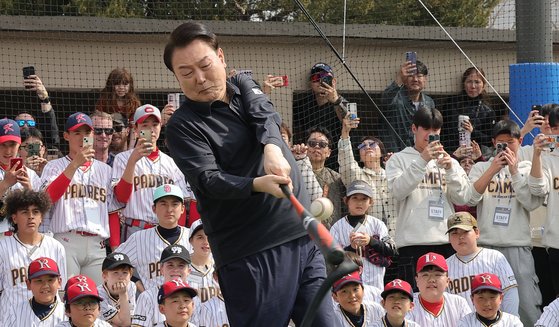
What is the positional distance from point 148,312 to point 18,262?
1.05 metres

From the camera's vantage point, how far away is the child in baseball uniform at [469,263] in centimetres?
860

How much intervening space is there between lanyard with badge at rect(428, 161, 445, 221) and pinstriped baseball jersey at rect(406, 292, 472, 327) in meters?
0.75

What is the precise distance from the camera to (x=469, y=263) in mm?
8711

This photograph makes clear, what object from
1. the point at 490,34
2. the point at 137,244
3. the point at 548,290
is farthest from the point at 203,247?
the point at 490,34

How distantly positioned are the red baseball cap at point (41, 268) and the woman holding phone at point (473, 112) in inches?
176

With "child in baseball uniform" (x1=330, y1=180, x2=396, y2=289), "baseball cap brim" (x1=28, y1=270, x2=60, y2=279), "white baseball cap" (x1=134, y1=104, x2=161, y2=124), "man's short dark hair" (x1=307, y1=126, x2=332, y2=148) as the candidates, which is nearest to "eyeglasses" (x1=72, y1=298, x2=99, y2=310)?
"baseball cap brim" (x1=28, y1=270, x2=60, y2=279)

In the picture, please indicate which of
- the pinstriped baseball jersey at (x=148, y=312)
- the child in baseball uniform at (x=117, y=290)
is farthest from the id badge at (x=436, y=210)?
the child in baseball uniform at (x=117, y=290)

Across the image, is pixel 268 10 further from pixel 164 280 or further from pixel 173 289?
pixel 173 289

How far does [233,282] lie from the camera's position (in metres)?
4.59

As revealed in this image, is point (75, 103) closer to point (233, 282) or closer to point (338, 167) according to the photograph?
point (338, 167)

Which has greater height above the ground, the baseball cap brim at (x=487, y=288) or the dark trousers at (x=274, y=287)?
the baseball cap brim at (x=487, y=288)

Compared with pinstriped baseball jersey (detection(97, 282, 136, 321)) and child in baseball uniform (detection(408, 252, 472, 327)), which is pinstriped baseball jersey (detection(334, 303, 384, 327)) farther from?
pinstriped baseball jersey (detection(97, 282, 136, 321))

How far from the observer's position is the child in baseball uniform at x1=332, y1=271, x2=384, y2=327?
816cm

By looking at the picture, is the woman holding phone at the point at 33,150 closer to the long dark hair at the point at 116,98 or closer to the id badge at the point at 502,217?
the long dark hair at the point at 116,98
